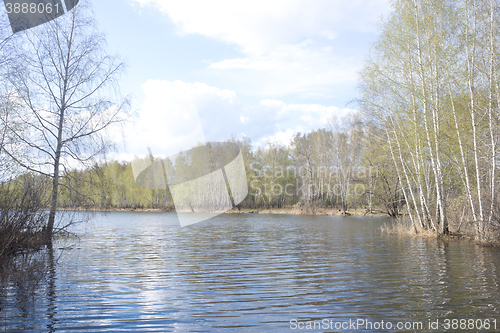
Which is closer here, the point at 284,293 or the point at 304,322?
the point at 304,322

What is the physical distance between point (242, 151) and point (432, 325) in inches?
2221

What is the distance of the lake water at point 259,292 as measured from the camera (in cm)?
567

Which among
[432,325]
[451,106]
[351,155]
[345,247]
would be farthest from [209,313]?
[351,155]

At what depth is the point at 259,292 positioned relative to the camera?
7566 mm

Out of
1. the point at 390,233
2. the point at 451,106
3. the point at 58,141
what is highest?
the point at 451,106

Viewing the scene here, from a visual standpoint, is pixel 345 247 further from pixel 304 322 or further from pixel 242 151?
pixel 242 151

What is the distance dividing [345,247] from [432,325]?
384 inches

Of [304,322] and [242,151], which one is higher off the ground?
[242,151]

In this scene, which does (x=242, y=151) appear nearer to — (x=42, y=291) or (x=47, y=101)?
(x=47, y=101)

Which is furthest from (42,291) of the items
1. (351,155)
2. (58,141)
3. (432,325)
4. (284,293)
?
(351,155)

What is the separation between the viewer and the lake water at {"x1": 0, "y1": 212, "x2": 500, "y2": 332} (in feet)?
18.6

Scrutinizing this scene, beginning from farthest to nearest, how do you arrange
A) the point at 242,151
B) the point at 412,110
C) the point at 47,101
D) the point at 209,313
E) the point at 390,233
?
the point at 242,151 < the point at 390,233 < the point at 412,110 < the point at 47,101 < the point at 209,313

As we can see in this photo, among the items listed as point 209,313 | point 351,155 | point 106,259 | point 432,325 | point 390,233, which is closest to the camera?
point 432,325

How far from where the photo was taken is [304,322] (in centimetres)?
566
